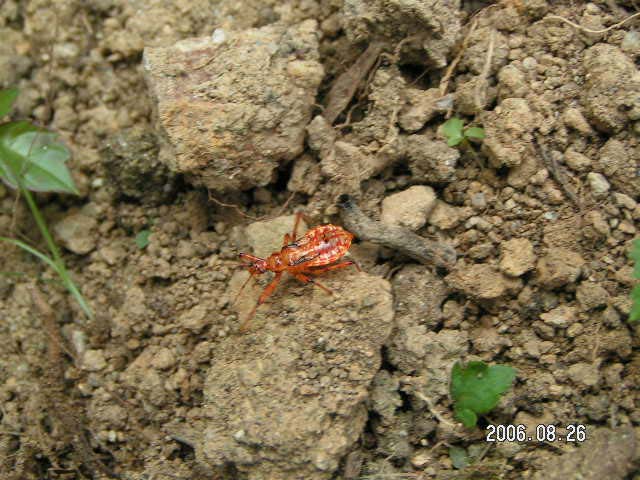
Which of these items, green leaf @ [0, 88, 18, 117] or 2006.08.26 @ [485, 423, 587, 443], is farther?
green leaf @ [0, 88, 18, 117]

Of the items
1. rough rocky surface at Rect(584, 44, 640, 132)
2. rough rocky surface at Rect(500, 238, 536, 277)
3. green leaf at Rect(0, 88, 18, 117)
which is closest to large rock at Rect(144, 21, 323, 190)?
green leaf at Rect(0, 88, 18, 117)

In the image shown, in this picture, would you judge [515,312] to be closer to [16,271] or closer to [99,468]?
[99,468]

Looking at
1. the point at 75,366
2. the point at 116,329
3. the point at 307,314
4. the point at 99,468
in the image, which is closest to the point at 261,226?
the point at 307,314

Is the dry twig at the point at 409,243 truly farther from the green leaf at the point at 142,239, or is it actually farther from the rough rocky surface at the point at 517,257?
the green leaf at the point at 142,239

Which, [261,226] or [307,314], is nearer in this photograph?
[307,314]

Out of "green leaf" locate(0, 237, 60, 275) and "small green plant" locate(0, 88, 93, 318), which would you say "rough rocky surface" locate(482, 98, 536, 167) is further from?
"green leaf" locate(0, 237, 60, 275)

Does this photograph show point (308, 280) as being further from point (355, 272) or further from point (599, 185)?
point (599, 185)

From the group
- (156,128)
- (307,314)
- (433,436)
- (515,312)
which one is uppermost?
(156,128)
